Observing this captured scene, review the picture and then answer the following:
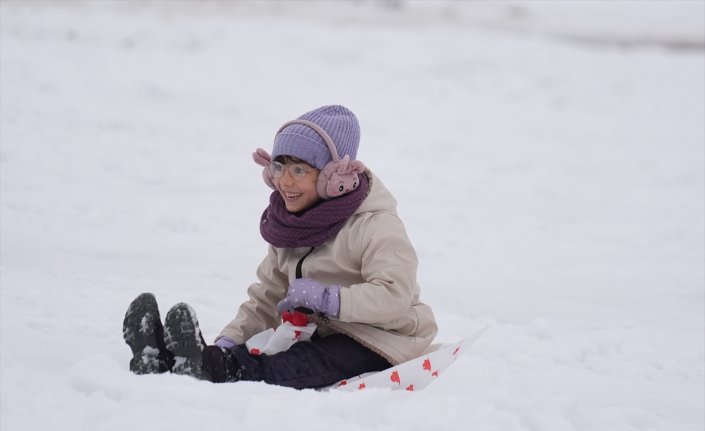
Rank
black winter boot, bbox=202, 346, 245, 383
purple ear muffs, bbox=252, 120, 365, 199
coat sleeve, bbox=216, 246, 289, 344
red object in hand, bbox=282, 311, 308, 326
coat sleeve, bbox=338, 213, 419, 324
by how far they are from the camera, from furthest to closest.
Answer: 1. coat sleeve, bbox=216, 246, 289, 344
2. red object in hand, bbox=282, 311, 308, 326
3. purple ear muffs, bbox=252, 120, 365, 199
4. coat sleeve, bbox=338, 213, 419, 324
5. black winter boot, bbox=202, 346, 245, 383

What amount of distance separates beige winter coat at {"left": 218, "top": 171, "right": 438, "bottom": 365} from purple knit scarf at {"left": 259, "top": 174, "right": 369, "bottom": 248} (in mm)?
40

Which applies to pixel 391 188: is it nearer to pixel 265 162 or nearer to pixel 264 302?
pixel 264 302

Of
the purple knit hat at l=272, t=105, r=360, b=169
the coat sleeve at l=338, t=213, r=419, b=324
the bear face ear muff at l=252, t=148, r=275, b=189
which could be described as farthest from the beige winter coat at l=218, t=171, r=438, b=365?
the bear face ear muff at l=252, t=148, r=275, b=189

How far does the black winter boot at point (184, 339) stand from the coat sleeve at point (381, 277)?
0.46 m

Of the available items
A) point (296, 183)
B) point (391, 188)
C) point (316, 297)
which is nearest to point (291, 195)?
point (296, 183)

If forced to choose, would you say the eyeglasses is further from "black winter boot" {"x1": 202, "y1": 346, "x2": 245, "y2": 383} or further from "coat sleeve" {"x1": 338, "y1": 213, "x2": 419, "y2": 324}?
"black winter boot" {"x1": 202, "y1": 346, "x2": 245, "y2": 383}

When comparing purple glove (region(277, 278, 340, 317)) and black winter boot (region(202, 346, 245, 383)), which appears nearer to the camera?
black winter boot (region(202, 346, 245, 383))

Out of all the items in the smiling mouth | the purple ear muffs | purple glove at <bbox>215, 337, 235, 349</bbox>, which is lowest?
purple glove at <bbox>215, 337, 235, 349</bbox>

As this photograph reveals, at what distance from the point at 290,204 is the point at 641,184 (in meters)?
6.27

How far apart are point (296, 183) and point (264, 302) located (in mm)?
543

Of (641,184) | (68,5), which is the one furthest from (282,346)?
(68,5)

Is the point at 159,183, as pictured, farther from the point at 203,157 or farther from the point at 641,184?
the point at 641,184

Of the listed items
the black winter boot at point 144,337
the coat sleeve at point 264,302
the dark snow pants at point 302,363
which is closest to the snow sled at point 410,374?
the dark snow pants at point 302,363

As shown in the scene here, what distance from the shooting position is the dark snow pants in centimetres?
231
